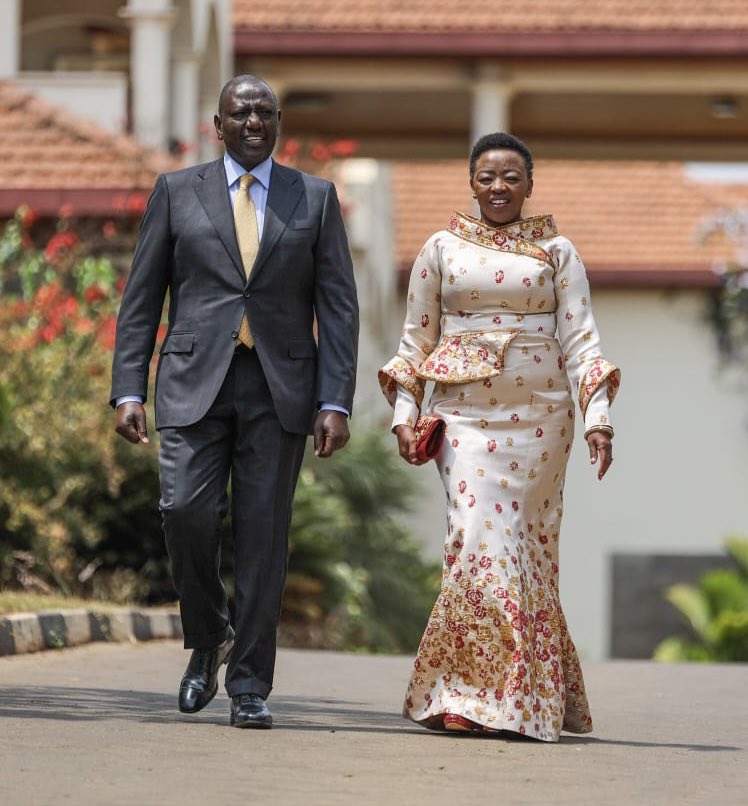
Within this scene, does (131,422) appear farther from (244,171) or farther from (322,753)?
(322,753)

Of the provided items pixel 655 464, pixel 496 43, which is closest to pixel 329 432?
pixel 496 43

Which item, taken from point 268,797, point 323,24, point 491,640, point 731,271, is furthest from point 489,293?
point 731,271

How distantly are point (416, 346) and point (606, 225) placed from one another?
1942cm

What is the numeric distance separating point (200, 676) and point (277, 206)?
1568mm

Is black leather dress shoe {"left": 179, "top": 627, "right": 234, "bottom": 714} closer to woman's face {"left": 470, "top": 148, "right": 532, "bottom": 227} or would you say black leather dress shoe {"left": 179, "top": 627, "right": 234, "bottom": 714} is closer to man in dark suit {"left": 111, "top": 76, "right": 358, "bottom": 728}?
man in dark suit {"left": 111, "top": 76, "right": 358, "bottom": 728}

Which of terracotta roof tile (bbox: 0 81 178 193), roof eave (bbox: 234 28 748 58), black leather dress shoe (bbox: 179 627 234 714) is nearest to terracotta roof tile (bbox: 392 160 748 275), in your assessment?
roof eave (bbox: 234 28 748 58)

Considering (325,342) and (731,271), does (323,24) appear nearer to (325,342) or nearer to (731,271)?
(731,271)

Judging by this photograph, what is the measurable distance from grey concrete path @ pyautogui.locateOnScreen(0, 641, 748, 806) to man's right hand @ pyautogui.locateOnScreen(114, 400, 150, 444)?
3.07 ft

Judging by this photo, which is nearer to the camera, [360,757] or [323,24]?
[360,757]

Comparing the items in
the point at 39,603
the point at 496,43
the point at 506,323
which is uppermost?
the point at 496,43

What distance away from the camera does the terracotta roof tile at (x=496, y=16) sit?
19750 mm

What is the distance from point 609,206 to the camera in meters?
27.2

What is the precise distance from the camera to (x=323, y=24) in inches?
784

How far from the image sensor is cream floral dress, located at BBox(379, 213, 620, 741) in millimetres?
7180
